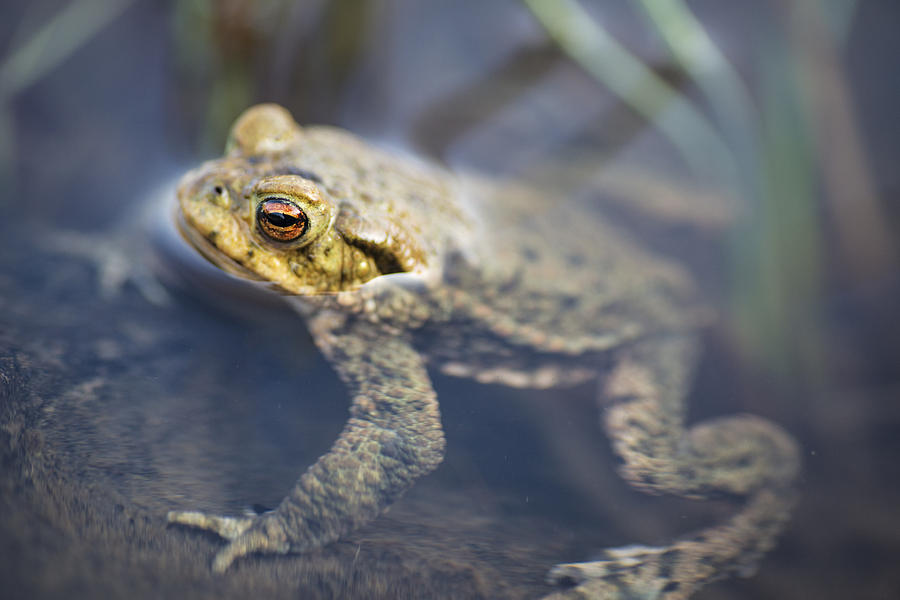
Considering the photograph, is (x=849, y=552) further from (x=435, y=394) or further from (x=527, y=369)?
(x=435, y=394)

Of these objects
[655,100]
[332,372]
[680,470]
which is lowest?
[680,470]

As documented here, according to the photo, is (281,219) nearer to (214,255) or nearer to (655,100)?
(214,255)

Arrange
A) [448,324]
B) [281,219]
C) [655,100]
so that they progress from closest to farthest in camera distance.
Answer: [281,219], [448,324], [655,100]

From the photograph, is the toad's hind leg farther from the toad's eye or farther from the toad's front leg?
the toad's eye

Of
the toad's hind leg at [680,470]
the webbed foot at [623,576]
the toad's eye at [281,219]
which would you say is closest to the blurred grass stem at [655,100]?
the toad's hind leg at [680,470]

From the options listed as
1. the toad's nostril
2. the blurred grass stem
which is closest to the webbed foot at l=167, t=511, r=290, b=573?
the toad's nostril

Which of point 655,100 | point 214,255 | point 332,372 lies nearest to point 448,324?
point 332,372

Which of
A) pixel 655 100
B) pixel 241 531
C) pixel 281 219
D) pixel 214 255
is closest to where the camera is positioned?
pixel 241 531
